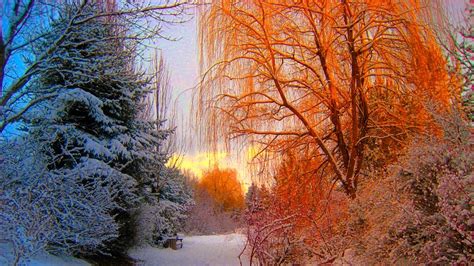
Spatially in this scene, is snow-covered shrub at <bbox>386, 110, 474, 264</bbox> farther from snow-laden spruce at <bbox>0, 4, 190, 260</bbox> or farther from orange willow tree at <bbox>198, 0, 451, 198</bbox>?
snow-laden spruce at <bbox>0, 4, 190, 260</bbox>

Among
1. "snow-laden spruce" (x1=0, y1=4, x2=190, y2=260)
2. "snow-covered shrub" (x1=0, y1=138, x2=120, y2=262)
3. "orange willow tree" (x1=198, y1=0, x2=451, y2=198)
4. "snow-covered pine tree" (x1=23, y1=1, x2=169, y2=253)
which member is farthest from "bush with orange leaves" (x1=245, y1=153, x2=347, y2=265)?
"snow-covered pine tree" (x1=23, y1=1, x2=169, y2=253)

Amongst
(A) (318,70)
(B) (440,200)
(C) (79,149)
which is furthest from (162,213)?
(B) (440,200)

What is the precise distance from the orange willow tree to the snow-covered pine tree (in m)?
3.12

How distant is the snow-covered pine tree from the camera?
10375mm

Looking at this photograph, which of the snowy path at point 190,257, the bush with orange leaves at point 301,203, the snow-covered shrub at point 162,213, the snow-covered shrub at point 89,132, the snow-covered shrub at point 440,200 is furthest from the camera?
the snowy path at point 190,257

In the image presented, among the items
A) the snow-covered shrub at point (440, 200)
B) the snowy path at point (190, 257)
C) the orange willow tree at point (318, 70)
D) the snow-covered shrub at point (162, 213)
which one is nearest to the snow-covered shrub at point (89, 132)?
the snow-covered shrub at point (162, 213)

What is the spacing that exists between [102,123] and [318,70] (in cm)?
846

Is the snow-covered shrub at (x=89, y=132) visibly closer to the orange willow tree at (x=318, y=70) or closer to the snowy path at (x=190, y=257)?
the snowy path at (x=190, y=257)

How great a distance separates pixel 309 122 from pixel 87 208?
4.96 metres

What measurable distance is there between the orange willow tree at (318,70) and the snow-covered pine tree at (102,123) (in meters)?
3.12

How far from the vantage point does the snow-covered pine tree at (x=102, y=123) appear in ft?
34.0

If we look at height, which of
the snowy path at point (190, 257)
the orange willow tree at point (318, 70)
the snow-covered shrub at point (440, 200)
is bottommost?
the snowy path at point (190, 257)

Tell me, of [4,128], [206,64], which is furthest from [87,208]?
[206,64]

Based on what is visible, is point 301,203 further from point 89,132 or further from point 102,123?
point 89,132
